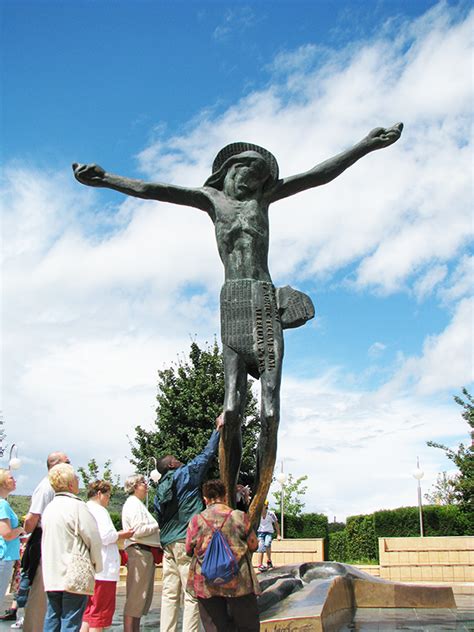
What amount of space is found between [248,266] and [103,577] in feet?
9.33

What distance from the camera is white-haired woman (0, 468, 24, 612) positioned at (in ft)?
16.3

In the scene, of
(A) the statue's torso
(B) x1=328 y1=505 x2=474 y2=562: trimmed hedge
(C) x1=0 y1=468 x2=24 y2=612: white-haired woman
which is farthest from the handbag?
(B) x1=328 y1=505 x2=474 y2=562: trimmed hedge

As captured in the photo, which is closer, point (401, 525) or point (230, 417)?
point (230, 417)

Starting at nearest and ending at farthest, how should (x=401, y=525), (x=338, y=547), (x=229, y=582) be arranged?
1. (x=229, y=582)
2. (x=401, y=525)
3. (x=338, y=547)

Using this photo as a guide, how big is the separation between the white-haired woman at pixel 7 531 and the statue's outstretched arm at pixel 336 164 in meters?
3.49

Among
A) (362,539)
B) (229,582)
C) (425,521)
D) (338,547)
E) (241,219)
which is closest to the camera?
(229,582)

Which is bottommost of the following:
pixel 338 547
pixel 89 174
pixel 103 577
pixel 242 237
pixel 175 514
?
pixel 103 577

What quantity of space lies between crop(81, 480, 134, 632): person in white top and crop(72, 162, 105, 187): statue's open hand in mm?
2869

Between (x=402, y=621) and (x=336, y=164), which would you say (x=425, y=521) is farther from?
(x=336, y=164)

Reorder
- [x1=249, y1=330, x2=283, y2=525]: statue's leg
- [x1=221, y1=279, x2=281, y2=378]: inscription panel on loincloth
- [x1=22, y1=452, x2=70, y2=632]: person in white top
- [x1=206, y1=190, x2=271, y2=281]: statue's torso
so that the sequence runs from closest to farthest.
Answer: [x1=22, y1=452, x2=70, y2=632]: person in white top → [x1=249, y1=330, x2=283, y2=525]: statue's leg → [x1=221, y1=279, x2=281, y2=378]: inscription panel on loincloth → [x1=206, y1=190, x2=271, y2=281]: statue's torso

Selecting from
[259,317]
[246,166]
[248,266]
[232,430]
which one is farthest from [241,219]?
[232,430]

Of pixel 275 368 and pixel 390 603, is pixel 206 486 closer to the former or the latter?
pixel 275 368

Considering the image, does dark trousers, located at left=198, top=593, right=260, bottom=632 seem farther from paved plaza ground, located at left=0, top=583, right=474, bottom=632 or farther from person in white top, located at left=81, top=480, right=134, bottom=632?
paved plaza ground, located at left=0, top=583, right=474, bottom=632

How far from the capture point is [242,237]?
5.88m
